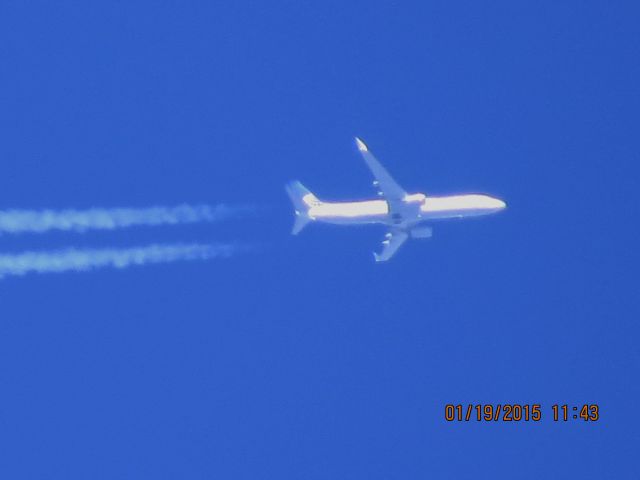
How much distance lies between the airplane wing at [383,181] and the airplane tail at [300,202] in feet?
16.5

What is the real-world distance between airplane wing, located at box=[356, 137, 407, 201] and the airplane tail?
5019 mm

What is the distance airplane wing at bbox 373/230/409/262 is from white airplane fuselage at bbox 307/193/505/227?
6.60 ft

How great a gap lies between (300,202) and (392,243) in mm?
6181

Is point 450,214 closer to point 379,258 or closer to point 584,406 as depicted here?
point 379,258

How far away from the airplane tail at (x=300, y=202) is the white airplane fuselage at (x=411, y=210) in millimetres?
1600

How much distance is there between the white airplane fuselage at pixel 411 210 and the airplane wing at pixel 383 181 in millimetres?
563

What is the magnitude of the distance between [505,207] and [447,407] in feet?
41.3

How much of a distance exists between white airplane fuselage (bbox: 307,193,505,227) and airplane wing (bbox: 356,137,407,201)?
22.1 inches

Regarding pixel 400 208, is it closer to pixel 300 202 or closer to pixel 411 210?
pixel 411 210

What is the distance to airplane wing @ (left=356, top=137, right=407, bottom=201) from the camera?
6109cm

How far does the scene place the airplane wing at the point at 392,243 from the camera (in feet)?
217

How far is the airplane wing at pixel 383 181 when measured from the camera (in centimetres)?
6109

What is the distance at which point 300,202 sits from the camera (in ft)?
217

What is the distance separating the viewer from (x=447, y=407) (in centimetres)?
6619
